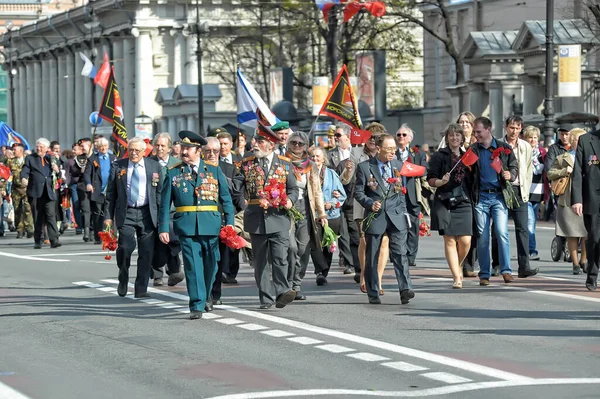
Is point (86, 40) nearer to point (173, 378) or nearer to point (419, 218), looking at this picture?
point (419, 218)

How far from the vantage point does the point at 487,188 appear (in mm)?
16594

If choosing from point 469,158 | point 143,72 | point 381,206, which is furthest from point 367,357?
point 143,72

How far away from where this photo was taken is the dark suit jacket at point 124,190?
16469mm

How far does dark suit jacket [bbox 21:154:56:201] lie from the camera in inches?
1102

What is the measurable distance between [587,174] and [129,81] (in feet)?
283

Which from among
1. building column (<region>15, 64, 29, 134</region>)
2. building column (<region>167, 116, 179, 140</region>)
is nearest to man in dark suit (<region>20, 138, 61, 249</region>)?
building column (<region>167, 116, 179, 140</region>)

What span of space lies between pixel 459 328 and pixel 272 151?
3.01 meters

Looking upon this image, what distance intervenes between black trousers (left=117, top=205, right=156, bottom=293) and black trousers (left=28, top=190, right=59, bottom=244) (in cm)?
1140

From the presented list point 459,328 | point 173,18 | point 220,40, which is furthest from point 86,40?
point 459,328

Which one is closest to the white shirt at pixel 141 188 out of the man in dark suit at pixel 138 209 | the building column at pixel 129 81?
the man in dark suit at pixel 138 209

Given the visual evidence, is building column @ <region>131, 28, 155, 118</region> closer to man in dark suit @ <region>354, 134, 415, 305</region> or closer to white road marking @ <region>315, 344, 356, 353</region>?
man in dark suit @ <region>354, 134, 415, 305</region>

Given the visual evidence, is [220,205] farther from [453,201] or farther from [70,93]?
[70,93]

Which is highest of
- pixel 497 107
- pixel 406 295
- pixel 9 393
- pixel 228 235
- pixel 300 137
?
pixel 497 107

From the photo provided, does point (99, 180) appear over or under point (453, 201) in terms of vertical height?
over
